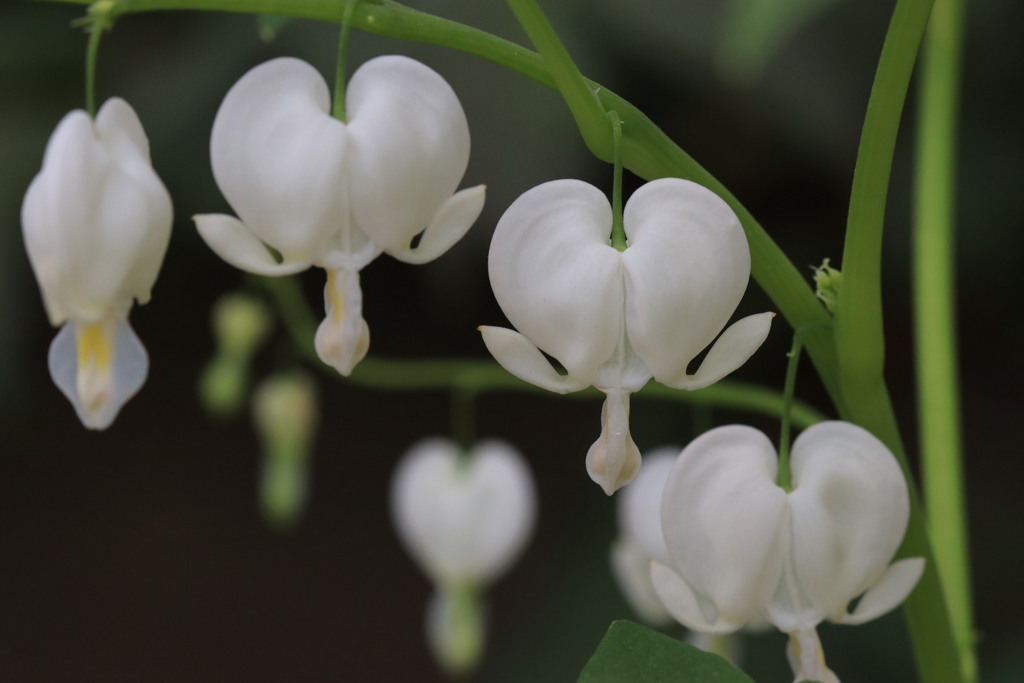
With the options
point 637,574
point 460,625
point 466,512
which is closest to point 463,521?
point 466,512

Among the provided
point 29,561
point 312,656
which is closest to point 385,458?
point 312,656

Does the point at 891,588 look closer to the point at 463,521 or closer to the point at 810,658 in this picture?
the point at 810,658

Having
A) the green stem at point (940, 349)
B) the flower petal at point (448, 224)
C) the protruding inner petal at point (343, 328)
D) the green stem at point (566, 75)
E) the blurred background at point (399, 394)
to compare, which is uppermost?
the green stem at point (566, 75)

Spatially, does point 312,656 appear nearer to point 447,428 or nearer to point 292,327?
point 447,428

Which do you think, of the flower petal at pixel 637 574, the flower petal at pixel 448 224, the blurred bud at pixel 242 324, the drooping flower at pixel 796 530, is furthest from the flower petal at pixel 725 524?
the blurred bud at pixel 242 324

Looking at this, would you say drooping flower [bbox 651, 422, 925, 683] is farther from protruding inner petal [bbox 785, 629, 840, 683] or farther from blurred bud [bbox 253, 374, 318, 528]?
blurred bud [bbox 253, 374, 318, 528]

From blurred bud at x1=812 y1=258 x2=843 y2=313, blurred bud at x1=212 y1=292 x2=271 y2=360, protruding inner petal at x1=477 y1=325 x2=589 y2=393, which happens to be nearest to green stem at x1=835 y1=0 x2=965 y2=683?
blurred bud at x1=812 y1=258 x2=843 y2=313

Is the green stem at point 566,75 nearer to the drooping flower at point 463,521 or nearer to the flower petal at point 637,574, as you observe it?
the flower petal at point 637,574
